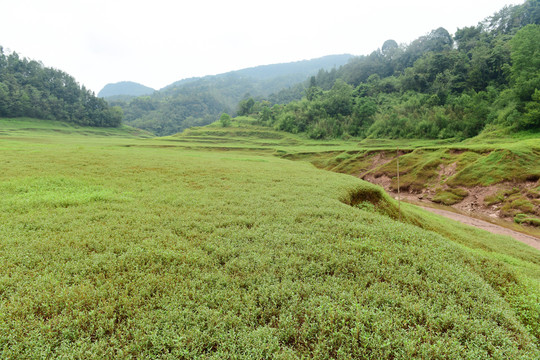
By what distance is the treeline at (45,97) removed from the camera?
88.2 m

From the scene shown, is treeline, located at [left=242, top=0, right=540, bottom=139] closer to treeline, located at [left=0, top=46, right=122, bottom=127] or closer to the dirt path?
the dirt path

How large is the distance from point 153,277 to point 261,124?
94422 mm

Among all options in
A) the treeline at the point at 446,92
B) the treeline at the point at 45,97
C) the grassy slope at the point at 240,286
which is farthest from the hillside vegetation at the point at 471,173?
the treeline at the point at 45,97

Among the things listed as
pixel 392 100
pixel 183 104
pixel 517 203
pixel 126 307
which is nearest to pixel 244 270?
pixel 126 307

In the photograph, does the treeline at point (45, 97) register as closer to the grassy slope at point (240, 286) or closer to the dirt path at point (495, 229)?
the grassy slope at point (240, 286)

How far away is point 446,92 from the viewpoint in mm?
64188

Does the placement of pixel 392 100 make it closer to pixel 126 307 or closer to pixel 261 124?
pixel 261 124

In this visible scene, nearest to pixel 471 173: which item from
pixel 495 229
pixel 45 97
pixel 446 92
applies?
pixel 495 229

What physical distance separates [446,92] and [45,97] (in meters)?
152

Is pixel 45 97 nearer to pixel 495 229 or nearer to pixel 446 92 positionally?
pixel 495 229

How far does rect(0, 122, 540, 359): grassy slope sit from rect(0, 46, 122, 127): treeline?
122 m

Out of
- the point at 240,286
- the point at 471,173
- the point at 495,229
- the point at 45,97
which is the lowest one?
the point at 495,229

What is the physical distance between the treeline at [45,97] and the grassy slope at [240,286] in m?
122

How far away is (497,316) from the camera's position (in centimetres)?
388
